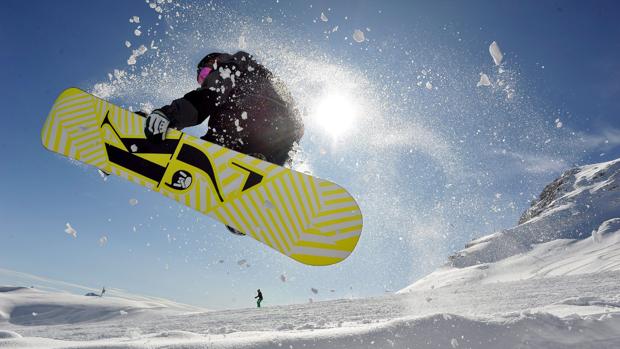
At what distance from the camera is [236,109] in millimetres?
4996

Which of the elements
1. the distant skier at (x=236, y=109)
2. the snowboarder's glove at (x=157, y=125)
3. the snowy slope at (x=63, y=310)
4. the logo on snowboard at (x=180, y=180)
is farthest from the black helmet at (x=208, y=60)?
the snowy slope at (x=63, y=310)

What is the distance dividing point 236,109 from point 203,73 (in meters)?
0.69

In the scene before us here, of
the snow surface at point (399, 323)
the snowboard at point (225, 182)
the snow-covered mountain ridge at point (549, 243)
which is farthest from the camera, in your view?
the snow-covered mountain ridge at point (549, 243)

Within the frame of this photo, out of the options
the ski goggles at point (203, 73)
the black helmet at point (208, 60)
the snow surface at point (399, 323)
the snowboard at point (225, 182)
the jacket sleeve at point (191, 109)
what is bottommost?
the snow surface at point (399, 323)

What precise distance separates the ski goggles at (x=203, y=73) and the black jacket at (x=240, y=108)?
0.45 ft

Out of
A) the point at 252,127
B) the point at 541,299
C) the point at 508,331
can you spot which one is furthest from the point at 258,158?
the point at 541,299

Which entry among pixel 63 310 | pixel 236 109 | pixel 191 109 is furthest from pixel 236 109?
pixel 63 310

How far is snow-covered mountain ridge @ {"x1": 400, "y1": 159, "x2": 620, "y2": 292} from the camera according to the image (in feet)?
123

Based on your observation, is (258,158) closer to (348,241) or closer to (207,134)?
(207,134)

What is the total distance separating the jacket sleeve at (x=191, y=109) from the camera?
489cm

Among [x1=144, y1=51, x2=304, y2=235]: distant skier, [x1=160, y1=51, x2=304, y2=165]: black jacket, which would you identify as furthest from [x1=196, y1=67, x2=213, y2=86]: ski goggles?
[x1=160, y1=51, x2=304, y2=165]: black jacket

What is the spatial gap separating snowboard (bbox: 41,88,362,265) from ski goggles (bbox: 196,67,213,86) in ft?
2.61

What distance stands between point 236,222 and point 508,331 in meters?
2.98

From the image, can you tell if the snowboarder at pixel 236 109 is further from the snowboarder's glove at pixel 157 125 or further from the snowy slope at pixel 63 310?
the snowy slope at pixel 63 310
